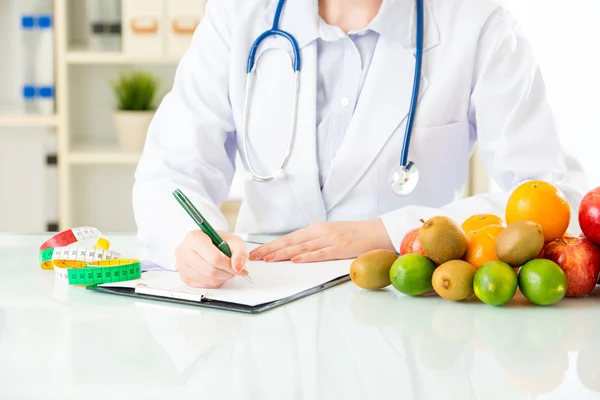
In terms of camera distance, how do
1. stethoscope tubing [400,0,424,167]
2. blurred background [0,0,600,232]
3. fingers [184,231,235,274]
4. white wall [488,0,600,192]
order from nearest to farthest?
fingers [184,231,235,274] < stethoscope tubing [400,0,424,167] < white wall [488,0,600,192] < blurred background [0,0,600,232]

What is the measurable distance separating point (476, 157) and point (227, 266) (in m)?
2.15

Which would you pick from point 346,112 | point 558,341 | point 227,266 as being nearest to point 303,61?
point 346,112

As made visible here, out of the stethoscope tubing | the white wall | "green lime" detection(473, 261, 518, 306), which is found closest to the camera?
"green lime" detection(473, 261, 518, 306)

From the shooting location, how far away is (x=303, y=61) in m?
1.63

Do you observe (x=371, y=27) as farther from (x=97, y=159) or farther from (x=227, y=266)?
(x=97, y=159)

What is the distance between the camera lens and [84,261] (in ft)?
4.19

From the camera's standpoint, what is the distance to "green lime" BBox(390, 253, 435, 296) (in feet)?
3.55

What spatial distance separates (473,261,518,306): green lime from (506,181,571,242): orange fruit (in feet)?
0.35

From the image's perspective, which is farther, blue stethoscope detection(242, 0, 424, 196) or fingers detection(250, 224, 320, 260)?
blue stethoscope detection(242, 0, 424, 196)

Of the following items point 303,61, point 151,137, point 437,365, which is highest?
point 303,61

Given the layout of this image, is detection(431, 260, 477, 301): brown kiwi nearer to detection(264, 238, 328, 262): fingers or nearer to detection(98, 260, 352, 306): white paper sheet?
detection(98, 260, 352, 306): white paper sheet

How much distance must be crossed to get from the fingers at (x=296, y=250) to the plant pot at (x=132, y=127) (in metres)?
1.80

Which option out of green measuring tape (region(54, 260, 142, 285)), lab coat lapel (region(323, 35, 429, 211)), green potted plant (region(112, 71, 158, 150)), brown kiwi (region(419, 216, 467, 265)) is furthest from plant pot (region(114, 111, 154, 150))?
brown kiwi (region(419, 216, 467, 265))

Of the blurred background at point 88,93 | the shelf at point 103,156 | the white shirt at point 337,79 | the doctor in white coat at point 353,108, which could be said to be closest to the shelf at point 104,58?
the blurred background at point 88,93
